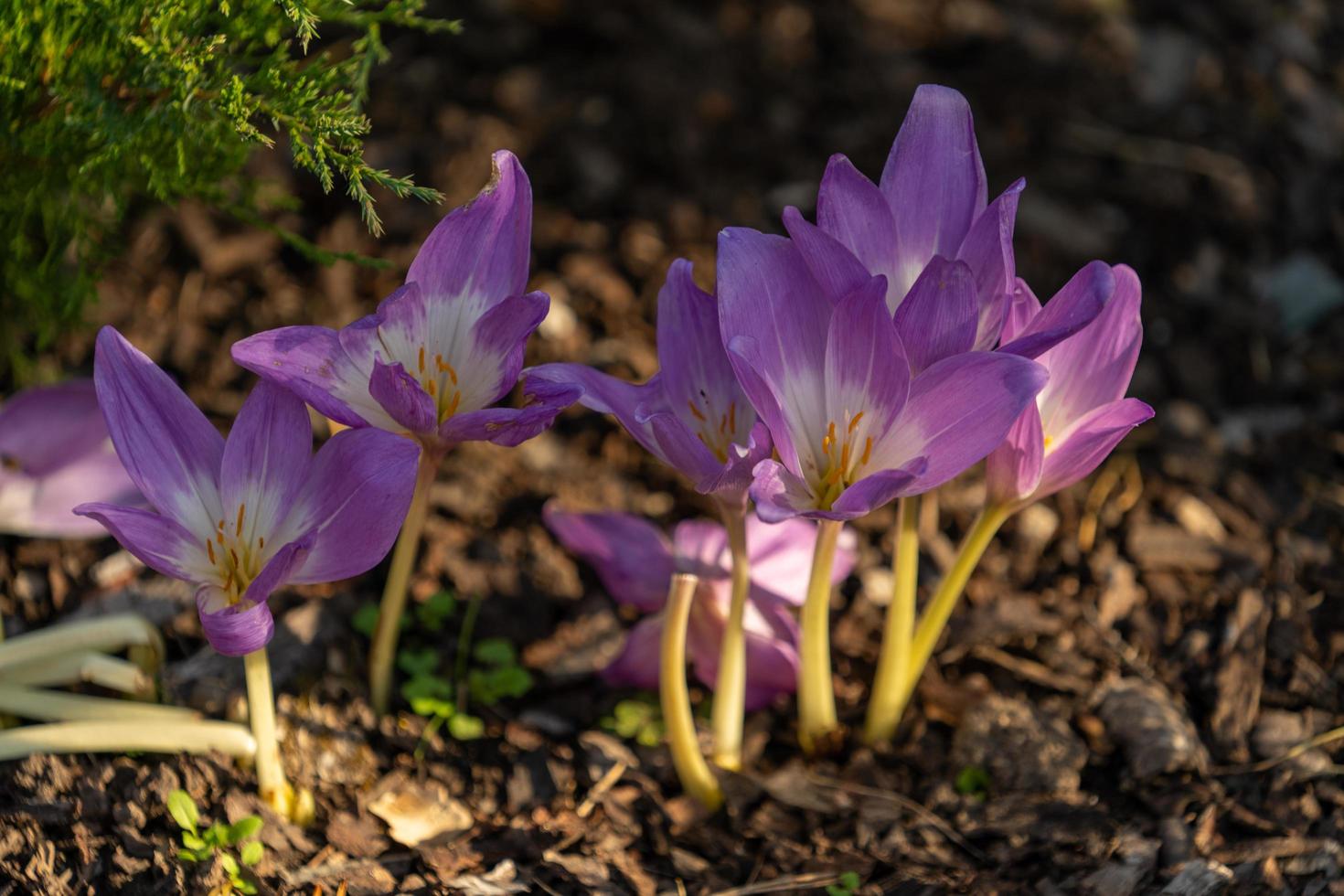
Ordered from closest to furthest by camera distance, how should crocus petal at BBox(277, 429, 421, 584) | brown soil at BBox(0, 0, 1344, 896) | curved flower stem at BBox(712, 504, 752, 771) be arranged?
1. crocus petal at BBox(277, 429, 421, 584)
2. curved flower stem at BBox(712, 504, 752, 771)
3. brown soil at BBox(0, 0, 1344, 896)

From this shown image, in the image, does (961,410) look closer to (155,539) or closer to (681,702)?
(681,702)

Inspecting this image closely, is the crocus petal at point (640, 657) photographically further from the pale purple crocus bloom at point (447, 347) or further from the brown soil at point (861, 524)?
the pale purple crocus bloom at point (447, 347)

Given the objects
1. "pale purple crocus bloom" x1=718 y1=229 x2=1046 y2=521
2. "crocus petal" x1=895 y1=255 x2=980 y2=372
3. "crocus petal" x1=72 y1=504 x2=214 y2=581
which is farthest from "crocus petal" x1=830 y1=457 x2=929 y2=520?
"crocus petal" x1=72 y1=504 x2=214 y2=581

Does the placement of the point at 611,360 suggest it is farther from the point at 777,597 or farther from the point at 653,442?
the point at 653,442

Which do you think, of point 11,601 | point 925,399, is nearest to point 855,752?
point 925,399

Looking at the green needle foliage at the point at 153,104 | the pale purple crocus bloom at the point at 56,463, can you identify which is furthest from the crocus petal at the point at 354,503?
the pale purple crocus bloom at the point at 56,463

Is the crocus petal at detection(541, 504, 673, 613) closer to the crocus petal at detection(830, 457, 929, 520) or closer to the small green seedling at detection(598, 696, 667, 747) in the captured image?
the small green seedling at detection(598, 696, 667, 747)
